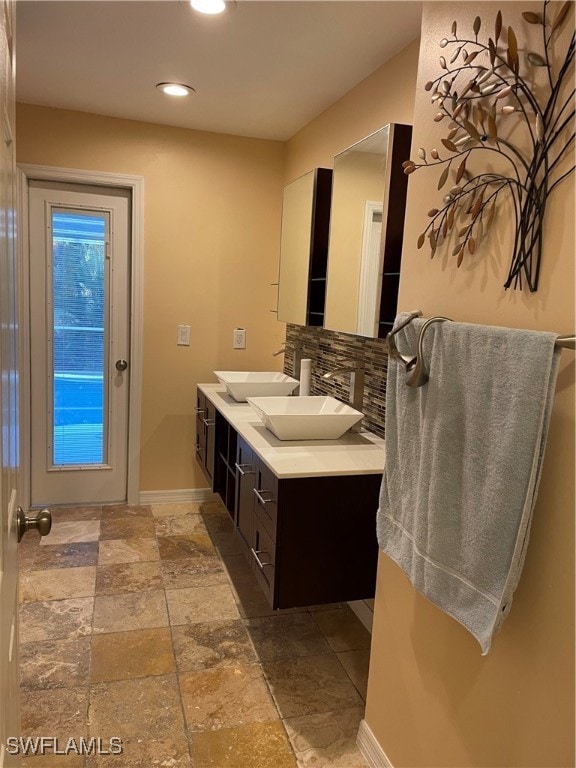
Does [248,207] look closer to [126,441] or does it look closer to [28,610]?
[126,441]

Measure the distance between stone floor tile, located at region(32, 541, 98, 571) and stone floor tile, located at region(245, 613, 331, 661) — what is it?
104cm

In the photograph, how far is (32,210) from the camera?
3.30 meters

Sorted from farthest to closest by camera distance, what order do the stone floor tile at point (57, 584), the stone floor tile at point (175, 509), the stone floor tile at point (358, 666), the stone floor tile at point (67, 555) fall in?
the stone floor tile at point (175, 509) → the stone floor tile at point (67, 555) → the stone floor tile at point (57, 584) → the stone floor tile at point (358, 666)

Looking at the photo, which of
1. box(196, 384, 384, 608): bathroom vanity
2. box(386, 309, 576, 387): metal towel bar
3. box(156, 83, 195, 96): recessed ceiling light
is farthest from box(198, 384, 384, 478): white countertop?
box(156, 83, 195, 96): recessed ceiling light

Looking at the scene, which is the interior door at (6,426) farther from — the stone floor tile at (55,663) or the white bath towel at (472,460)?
the stone floor tile at (55,663)

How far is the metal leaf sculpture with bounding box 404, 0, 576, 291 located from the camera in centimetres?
102

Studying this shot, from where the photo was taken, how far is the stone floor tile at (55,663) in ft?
6.66

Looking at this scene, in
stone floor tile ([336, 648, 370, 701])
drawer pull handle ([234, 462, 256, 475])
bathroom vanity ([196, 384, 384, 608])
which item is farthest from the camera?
drawer pull handle ([234, 462, 256, 475])

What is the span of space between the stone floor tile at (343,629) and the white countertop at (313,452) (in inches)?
34.1

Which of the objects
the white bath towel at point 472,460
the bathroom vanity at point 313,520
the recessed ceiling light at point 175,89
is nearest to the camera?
the white bath towel at point 472,460

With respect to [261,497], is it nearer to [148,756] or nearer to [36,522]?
[148,756]

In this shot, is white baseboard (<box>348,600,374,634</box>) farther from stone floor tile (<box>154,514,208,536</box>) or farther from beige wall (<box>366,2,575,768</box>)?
stone floor tile (<box>154,514,208,536</box>)

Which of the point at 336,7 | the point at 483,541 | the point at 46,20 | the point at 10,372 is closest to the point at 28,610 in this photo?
the point at 10,372

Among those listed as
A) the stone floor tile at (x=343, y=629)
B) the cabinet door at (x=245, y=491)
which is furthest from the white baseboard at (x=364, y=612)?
the cabinet door at (x=245, y=491)
